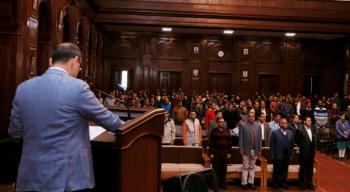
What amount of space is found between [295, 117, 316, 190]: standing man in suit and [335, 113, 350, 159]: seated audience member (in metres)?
3.61

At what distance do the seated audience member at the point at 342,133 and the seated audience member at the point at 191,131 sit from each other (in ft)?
16.9

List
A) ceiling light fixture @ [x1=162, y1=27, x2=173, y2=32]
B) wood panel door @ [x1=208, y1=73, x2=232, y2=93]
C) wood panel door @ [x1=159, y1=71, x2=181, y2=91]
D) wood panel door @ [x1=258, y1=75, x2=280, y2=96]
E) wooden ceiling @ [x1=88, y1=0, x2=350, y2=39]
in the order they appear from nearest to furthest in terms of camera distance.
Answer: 1. wooden ceiling @ [x1=88, y1=0, x2=350, y2=39]
2. ceiling light fixture @ [x1=162, y1=27, x2=173, y2=32]
3. wood panel door @ [x1=159, y1=71, x2=181, y2=91]
4. wood panel door @ [x1=208, y1=73, x2=232, y2=93]
5. wood panel door @ [x1=258, y1=75, x2=280, y2=96]

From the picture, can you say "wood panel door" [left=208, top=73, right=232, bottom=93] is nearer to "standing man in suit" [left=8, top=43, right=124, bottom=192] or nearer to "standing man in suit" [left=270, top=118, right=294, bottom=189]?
"standing man in suit" [left=270, top=118, right=294, bottom=189]

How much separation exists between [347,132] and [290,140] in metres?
4.21

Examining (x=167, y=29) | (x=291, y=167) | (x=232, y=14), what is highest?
(x=232, y=14)

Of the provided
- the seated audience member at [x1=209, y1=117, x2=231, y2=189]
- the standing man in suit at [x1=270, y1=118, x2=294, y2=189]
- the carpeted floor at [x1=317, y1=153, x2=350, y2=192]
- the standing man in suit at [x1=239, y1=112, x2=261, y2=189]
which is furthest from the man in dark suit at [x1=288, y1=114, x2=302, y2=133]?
the seated audience member at [x1=209, y1=117, x2=231, y2=189]

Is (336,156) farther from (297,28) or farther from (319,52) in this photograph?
(319,52)

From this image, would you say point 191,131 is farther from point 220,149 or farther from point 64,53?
point 64,53

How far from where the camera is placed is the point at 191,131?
10.7 m

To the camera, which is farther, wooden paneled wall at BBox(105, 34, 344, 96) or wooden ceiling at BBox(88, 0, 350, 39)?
wooden paneled wall at BBox(105, 34, 344, 96)

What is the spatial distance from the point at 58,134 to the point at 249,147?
788 cm

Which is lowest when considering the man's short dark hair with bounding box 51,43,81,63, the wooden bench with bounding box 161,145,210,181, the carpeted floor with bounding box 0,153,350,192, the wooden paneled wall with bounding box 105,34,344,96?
the carpeted floor with bounding box 0,153,350,192

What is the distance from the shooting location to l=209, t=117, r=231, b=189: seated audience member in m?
9.62

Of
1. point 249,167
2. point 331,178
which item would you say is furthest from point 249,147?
point 331,178
